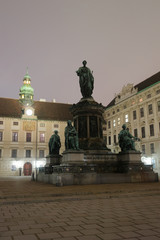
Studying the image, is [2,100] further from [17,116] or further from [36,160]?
[36,160]

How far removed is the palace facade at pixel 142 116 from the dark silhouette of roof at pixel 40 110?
1199 centimetres

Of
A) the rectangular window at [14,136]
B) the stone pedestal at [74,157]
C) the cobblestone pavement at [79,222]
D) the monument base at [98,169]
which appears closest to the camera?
the cobblestone pavement at [79,222]

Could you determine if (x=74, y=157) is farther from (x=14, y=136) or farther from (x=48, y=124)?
(x=48, y=124)

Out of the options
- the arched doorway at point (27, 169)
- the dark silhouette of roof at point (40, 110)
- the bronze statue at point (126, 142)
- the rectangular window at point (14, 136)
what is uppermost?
the dark silhouette of roof at point (40, 110)

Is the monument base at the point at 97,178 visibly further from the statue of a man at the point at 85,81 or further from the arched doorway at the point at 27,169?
the arched doorway at the point at 27,169

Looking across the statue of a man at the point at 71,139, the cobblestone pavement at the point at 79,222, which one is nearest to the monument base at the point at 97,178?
the statue of a man at the point at 71,139

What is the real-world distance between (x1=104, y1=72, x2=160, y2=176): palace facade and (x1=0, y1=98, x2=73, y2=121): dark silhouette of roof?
11989 millimetres

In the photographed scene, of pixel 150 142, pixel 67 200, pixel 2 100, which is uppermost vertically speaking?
pixel 2 100

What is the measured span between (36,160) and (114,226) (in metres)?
47.4

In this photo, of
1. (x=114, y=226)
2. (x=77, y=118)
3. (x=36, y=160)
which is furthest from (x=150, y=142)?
(x=114, y=226)

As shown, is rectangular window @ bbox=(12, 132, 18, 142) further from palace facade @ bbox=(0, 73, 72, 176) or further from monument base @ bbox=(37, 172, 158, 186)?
monument base @ bbox=(37, 172, 158, 186)

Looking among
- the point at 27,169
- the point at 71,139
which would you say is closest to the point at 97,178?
the point at 71,139

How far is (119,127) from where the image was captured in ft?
173

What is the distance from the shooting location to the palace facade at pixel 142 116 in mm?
41562
